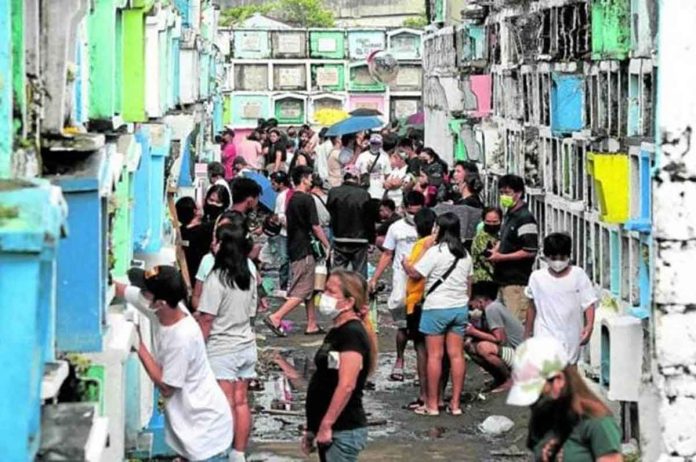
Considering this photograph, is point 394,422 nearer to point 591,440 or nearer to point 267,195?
point 591,440

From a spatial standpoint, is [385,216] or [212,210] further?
[385,216]

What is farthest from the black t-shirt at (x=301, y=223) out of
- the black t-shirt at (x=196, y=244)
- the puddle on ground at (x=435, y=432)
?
the puddle on ground at (x=435, y=432)

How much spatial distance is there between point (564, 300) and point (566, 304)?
0.04 meters

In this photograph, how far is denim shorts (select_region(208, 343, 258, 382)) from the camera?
12539 millimetres

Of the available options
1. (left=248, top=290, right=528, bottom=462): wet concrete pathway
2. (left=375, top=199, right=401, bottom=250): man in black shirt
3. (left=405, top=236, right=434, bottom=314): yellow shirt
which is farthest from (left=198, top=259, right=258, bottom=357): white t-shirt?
(left=375, top=199, right=401, bottom=250): man in black shirt

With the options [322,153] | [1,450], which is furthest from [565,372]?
[322,153]

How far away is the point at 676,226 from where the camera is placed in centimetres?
1036

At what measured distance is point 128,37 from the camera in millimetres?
12688

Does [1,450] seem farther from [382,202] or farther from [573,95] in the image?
[382,202]

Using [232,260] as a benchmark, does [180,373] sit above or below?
below

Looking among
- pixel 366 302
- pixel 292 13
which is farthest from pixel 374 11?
pixel 366 302

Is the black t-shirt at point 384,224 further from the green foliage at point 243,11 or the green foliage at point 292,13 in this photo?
the green foliage at point 243,11

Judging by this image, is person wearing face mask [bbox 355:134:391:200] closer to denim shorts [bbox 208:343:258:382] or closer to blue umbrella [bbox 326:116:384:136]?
blue umbrella [bbox 326:116:384:136]

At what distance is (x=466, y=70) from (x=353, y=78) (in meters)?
17.8
